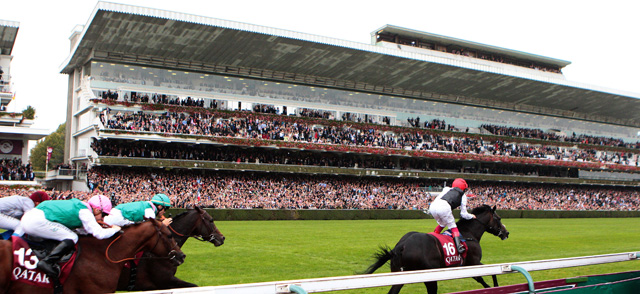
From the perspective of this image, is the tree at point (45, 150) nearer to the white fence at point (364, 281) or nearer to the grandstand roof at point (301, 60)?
the grandstand roof at point (301, 60)

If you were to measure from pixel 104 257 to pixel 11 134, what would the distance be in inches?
1272

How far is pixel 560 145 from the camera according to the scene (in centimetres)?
5438

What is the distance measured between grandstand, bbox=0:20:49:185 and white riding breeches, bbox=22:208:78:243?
87.2ft

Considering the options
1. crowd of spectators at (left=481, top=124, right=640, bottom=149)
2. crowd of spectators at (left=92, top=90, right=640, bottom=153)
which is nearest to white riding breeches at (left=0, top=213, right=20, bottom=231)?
crowd of spectators at (left=92, top=90, right=640, bottom=153)

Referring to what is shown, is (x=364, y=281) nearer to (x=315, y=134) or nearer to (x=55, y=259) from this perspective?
(x=55, y=259)

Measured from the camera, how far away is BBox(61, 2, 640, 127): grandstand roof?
3350 centimetres

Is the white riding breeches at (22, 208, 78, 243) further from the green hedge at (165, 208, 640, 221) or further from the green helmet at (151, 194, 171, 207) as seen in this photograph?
the green hedge at (165, 208, 640, 221)

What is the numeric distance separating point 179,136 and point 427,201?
61.0ft

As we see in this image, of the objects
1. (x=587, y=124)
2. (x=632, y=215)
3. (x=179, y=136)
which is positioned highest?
(x=587, y=124)

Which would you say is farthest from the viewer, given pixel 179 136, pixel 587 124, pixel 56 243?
pixel 587 124

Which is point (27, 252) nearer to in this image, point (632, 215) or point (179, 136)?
point (179, 136)

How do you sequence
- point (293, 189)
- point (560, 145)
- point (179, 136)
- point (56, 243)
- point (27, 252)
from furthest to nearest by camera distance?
point (560, 145) → point (293, 189) → point (179, 136) → point (56, 243) → point (27, 252)

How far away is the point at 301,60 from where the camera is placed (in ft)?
131

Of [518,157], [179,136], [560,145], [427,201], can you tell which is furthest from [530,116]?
[179,136]
